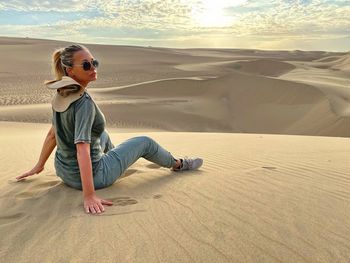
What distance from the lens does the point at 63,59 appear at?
3527 millimetres

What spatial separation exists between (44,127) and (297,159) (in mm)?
8382

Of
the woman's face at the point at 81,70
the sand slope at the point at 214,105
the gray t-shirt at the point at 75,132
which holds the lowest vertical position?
the sand slope at the point at 214,105

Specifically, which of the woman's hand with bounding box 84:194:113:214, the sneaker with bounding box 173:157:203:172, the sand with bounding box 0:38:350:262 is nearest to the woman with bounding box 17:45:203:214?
the woman's hand with bounding box 84:194:113:214

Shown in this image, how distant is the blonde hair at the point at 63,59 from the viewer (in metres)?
3.52

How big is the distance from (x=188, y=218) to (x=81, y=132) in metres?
0.98

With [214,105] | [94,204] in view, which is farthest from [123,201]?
[214,105]

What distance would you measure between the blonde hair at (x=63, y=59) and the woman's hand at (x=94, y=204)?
0.93 metres

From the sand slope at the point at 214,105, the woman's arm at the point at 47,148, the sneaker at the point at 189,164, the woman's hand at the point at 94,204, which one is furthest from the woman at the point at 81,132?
the sand slope at the point at 214,105

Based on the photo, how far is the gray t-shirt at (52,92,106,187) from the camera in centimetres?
342

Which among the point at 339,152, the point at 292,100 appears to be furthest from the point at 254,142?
the point at 292,100

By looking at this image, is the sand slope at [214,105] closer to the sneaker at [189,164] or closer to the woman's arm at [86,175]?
the sneaker at [189,164]

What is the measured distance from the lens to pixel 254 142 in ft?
27.0

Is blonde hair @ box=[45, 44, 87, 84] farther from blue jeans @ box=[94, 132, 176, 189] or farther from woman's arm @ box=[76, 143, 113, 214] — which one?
blue jeans @ box=[94, 132, 176, 189]

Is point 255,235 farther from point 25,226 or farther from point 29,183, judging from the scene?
point 29,183
